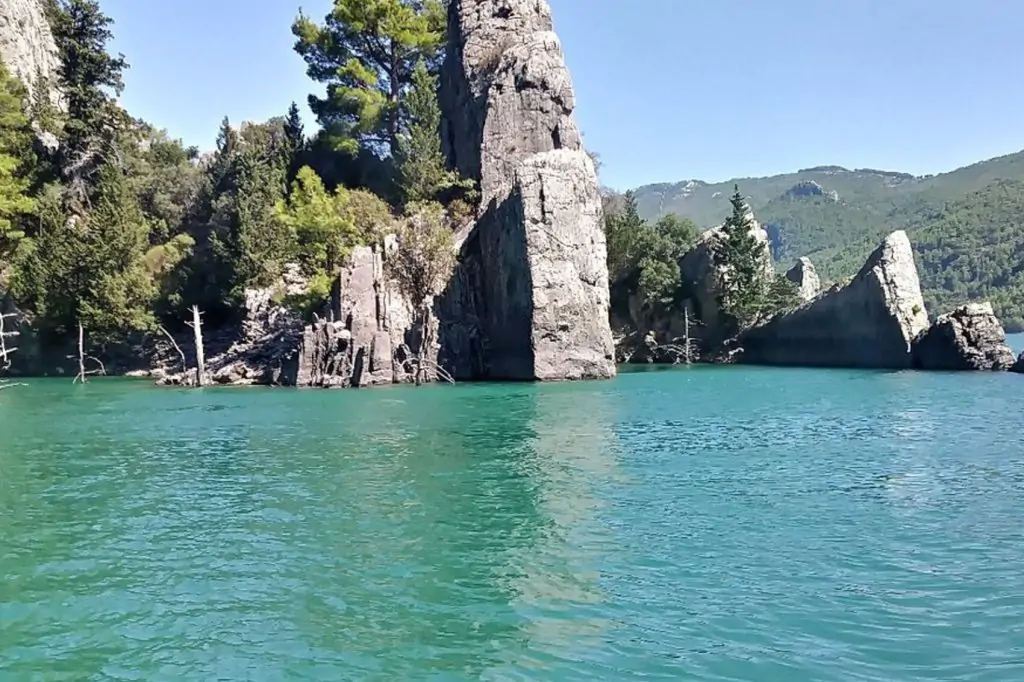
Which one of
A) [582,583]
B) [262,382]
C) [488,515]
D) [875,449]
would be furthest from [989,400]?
[262,382]

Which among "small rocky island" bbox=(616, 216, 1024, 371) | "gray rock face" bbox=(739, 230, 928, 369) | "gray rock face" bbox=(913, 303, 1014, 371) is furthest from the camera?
"gray rock face" bbox=(739, 230, 928, 369)

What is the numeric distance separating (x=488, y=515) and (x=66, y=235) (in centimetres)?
4952

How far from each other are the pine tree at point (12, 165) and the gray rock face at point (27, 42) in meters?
6.75

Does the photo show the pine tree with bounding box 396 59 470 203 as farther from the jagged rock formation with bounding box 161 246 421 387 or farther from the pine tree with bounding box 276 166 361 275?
the jagged rock formation with bounding box 161 246 421 387

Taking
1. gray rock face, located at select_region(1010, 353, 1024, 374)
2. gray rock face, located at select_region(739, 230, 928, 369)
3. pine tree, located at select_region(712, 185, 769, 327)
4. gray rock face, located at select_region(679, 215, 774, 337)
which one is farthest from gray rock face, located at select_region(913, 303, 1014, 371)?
gray rock face, located at select_region(679, 215, 774, 337)

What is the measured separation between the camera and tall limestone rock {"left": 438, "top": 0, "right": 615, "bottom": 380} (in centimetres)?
4997

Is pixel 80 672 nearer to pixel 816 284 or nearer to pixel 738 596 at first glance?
pixel 738 596

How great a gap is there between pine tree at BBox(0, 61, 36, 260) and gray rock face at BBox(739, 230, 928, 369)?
52796mm

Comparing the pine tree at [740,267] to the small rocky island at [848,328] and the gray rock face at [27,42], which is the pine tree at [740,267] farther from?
the gray rock face at [27,42]

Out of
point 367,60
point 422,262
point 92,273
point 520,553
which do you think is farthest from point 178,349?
point 520,553

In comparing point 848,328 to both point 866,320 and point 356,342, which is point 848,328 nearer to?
point 866,320

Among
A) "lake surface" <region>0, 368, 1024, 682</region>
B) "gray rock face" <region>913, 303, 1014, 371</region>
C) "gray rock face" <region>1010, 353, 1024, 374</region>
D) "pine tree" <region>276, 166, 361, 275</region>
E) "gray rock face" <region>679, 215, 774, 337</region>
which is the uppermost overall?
"pine tree" <region>276, 166, 361, 275</region>

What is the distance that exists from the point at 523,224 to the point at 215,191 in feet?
100

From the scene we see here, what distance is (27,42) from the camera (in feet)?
242
